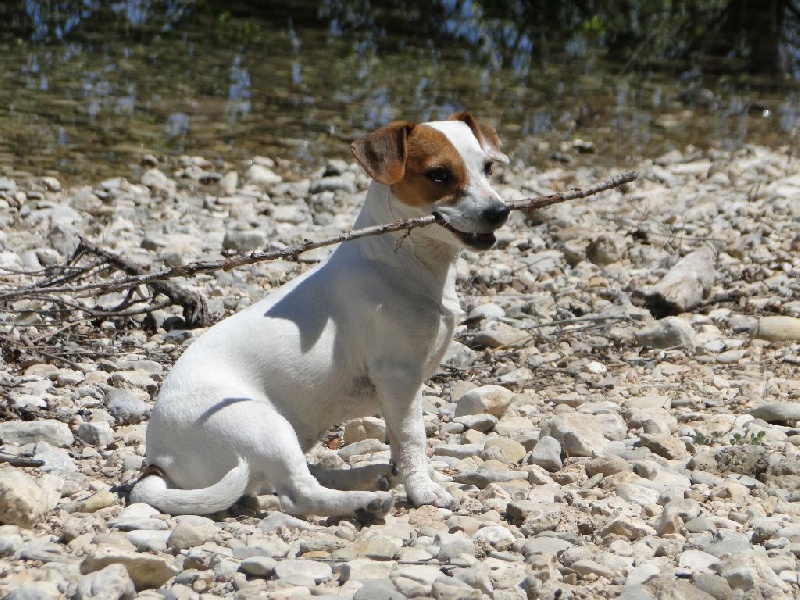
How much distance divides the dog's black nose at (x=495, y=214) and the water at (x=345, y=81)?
664cm

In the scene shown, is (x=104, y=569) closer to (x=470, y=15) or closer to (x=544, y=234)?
(x=544, y=234)

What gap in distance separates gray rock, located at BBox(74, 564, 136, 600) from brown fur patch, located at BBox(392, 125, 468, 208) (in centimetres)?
175

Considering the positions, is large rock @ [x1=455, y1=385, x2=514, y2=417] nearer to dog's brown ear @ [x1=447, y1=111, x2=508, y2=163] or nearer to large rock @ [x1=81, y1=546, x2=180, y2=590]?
dog's brown ear @ [x1=447, y1=111, x2=508, y2=163]

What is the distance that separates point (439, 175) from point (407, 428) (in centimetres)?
94

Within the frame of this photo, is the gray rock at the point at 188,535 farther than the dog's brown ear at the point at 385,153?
No

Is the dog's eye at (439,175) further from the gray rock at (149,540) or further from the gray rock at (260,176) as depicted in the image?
the gray rock at (260,176)

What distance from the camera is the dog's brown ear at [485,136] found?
4457 mm

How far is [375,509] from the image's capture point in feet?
12.2

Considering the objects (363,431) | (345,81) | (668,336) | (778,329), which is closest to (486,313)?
(668,336)

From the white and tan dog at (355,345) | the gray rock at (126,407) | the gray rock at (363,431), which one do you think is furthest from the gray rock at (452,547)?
the gray rock at (126,407)

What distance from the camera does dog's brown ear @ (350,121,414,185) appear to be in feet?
13.2

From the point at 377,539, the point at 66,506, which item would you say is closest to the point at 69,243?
the point at 66,506

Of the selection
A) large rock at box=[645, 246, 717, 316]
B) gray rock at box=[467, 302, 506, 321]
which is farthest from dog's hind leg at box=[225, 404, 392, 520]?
large rock at box=[645, 246, 717, 316]

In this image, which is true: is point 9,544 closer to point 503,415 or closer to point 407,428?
point 407,428
